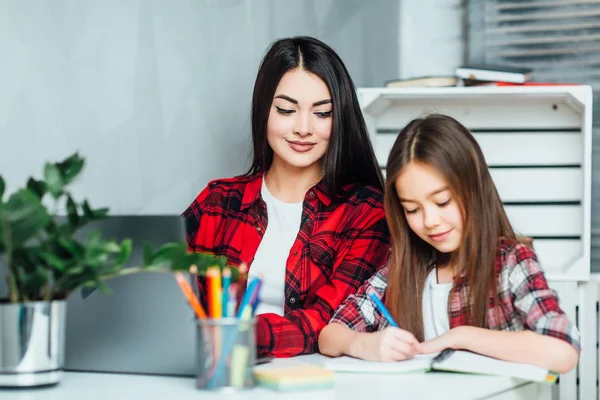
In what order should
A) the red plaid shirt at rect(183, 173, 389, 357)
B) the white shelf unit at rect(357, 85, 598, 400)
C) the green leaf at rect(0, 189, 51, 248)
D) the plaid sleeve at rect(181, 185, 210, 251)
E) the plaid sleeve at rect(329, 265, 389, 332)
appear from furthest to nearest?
the white shelf unit at rect(357, 85, 598, 400)
the plaid sleeve at rect(181, 185, 210, 251)
the red plaid shirt at rect(183, 173, 389, 357)
the plaid sleeve at rect(329, 265, 389, 332)
the green leaf at rect(0, 189, 51, 248)

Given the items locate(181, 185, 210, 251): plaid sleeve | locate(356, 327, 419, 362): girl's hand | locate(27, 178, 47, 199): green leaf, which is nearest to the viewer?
locate(27, 178, 47, 199): green leaf

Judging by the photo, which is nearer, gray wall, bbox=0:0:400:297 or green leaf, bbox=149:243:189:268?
green leaf, bbox=149:243:189:268

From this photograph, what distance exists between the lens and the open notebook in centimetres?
123

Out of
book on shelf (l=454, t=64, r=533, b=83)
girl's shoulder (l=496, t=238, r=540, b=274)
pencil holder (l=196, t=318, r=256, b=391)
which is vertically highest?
book on shelf (l=454, t=64, r=533, b=83)

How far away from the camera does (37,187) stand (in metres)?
1.10

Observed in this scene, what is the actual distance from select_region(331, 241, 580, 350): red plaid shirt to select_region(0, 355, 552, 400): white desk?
0.15 meters

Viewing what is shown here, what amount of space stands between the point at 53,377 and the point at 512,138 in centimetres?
186

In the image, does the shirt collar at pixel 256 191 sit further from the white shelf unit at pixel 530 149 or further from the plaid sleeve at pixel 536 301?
the white shelf unit at pixel 530 149

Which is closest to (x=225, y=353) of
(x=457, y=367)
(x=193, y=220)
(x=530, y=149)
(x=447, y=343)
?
(x=457, y=367)

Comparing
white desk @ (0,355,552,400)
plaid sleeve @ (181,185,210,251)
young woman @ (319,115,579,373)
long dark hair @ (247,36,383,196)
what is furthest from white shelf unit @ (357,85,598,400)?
white desk @ (0,355,552,400)

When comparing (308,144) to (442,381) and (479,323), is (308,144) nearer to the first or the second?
(479,323)

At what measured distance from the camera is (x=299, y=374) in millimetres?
1091

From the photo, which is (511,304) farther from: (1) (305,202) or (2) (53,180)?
(2) (53,180)

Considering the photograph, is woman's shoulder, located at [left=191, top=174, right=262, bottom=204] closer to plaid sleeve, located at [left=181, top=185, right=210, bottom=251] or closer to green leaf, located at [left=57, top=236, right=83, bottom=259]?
plaid sleeve, located at [left=181, top=185, right=210, bottom=251]
